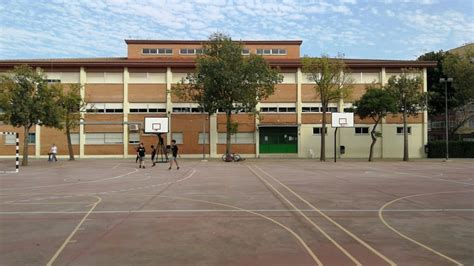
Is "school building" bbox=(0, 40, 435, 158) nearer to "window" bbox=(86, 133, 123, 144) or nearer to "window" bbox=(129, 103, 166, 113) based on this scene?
"window" bbox=(129, 103, 166, 113)

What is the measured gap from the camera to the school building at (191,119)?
51.3 m

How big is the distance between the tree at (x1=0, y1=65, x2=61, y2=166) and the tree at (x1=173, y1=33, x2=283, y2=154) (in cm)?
1382

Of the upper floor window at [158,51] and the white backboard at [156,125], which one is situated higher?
the upper floor window at [158,51]

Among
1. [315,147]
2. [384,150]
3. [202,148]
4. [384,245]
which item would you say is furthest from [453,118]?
[384,245]

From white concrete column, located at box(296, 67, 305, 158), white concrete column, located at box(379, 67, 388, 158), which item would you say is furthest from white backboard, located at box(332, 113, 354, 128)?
white concrete column, located at box(379, 67, 388, 158)

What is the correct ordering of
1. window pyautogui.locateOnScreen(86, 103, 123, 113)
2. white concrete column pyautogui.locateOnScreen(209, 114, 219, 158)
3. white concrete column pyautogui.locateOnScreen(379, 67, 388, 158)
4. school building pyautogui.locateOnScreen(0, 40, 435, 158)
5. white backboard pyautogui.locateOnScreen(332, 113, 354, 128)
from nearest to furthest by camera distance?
white backboard pyautogui.locateOnScreen(332, 113, 354, 128)
school building pyautogui.locateOnScreen(0, 40, 435, 158)
window pyautogui.locateOnScreen(86, 103, 123, 113)
white concrete column pyautogui.locateOnScreen(209, 114, 219, 158)
white concrete column pyautogui.locateOnScreen(379, 67, 388, 158)

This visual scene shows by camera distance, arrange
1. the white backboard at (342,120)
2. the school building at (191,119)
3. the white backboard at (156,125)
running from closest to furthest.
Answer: the white backboard at (156,125)
the white backboard at (342,120)
the school building at (191,119)

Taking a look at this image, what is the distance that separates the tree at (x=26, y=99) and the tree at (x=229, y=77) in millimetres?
13820

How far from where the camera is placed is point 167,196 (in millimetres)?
14539

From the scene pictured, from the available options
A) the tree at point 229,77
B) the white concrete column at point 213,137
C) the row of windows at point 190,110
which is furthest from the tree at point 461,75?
the white concrete column at point 213,137

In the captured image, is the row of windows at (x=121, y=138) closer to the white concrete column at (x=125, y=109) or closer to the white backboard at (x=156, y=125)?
the white concrete column at (x=125, y=109)

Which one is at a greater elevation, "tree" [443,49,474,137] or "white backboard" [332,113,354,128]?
"tree" [443,49,474,137]

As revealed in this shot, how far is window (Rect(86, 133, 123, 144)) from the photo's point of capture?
51531 millimetres

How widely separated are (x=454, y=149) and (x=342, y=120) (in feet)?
53.1
